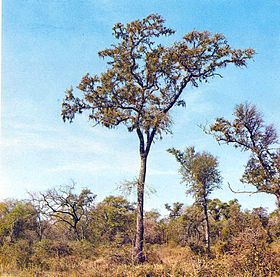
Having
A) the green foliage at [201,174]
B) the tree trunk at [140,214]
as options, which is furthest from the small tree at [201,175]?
the tree trunk at [140,214]

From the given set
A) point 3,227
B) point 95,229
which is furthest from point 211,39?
point 3,227

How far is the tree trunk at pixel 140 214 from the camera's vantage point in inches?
649

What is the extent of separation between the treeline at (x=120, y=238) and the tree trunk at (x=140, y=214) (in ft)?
1.18

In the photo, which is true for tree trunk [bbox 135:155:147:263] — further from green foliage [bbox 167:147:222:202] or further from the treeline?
green foliage [bbox 167:147:222:202]

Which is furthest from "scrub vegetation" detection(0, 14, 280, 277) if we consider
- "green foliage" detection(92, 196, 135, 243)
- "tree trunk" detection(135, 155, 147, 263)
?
"green foliage" detection(92, 196, 135, 243)

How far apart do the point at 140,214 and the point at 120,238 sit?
24.9 ft

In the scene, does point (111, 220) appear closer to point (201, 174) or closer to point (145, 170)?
point (201, 174)

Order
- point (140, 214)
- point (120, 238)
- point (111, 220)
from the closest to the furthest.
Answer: point (140, 214) < point (120, 238) < point (111, 220)

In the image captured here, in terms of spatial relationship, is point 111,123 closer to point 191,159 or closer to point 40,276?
point 40,276

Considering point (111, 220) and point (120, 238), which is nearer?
point (120, 238)

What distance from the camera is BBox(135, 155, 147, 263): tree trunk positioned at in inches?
Result: 649

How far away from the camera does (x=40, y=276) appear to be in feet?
41.7

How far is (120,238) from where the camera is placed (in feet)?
78.9

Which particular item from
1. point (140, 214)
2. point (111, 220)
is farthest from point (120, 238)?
point (111, 220)
